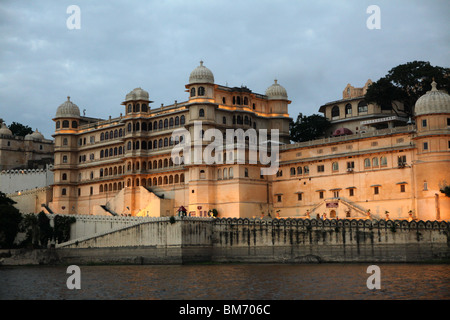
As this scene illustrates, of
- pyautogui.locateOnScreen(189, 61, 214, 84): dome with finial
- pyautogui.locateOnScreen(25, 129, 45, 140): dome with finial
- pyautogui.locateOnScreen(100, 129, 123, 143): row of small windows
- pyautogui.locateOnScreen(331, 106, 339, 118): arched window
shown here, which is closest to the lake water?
pyautogui.locateOnScreen(189, 61, 214, 84): dome with finial

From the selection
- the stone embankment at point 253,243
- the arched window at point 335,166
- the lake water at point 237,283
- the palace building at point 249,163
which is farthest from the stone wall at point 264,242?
the arched window at point 335,166

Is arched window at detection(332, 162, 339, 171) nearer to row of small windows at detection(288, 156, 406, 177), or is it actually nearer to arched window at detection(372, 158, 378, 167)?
row of small windows at detection(288, 156, 406, 177)

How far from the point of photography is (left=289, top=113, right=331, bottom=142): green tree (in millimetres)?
91688

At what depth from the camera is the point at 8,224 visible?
74.9m

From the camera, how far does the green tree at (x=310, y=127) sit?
91688 mm

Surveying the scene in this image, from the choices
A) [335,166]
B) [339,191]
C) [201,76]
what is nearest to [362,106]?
[335,166]

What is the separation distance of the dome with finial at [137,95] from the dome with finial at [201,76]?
10581 millimetres

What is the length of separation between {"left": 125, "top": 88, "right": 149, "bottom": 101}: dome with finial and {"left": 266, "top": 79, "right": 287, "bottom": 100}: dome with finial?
17004mm

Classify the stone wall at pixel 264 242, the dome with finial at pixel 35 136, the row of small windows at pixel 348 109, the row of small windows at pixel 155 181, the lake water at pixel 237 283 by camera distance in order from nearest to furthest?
the lake water at pixel 237 283, the stone wall at pixel 264 242, the row of small windows at pixel 155 181, the row of small windows at pixel 348 109, the dome with finial at pixel 35 136

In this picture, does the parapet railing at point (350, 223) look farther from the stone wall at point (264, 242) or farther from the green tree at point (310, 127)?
the green tree at point (310, 127)

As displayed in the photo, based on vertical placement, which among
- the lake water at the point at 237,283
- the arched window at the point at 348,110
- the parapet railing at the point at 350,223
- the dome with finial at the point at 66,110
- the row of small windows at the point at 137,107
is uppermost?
the dome with finial at the point at 66,110

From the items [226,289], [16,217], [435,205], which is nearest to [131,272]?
[226,289]
